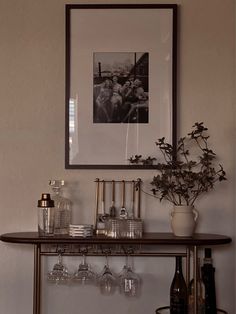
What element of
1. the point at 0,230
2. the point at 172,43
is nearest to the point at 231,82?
the point at 172,43

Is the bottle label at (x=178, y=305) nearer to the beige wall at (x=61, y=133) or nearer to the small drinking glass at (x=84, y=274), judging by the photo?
the beige wall at (x=61, y=133)

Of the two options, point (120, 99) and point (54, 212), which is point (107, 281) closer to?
point (54, 212)

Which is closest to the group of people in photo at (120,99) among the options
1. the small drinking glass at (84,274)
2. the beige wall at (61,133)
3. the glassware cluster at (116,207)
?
the beige wall at (61,133)

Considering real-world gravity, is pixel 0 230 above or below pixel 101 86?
below

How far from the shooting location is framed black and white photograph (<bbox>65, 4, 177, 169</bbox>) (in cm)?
204

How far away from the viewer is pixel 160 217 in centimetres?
204

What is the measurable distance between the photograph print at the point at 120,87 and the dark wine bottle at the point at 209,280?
0.60 meters

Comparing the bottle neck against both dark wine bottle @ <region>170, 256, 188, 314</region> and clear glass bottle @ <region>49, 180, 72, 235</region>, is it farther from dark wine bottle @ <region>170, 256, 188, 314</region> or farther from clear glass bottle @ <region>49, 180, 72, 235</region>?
clear glass bottle @ <region>49, 180, 72, 235</region>

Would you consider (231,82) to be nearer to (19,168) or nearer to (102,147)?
(102,147)

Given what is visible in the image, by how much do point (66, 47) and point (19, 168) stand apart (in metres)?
0.53

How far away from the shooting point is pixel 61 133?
2053mm

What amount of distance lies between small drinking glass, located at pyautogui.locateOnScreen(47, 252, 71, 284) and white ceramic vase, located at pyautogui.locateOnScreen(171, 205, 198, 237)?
1.53 feet

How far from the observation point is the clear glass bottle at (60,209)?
195 cm

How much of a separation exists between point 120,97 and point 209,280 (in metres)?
0.81
